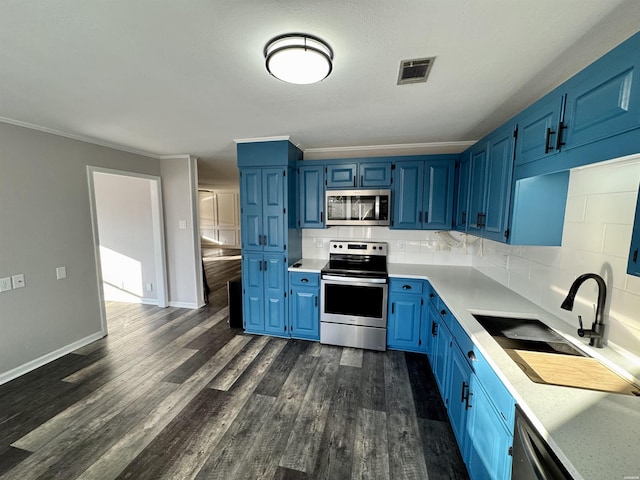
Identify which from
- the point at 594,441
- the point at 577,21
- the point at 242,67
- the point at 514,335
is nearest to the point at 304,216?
the point at 242,67

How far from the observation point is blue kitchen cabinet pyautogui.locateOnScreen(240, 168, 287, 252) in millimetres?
3152

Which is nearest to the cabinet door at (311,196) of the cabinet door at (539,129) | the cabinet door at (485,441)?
the cabinet door at (539,129)

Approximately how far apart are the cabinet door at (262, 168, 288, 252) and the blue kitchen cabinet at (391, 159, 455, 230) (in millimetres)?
1353

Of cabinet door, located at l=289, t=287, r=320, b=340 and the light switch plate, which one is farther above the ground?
the light switch plate

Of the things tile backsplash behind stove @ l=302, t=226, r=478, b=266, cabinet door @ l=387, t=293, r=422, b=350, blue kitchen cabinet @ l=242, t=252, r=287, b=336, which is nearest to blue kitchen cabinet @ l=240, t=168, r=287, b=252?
blue kitchen cabinet @ l=242, t=252, r=287, b=336

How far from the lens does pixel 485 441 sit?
133cm

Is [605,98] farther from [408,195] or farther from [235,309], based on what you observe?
[235,309]

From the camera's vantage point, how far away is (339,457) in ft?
5.72

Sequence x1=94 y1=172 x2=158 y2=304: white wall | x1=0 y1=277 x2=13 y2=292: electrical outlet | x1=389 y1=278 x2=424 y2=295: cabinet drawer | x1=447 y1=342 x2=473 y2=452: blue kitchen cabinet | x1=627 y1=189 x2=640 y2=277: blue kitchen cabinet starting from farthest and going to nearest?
x1=94 y1=172 x2=158 y2=304: white wall → x1=389 y1=278 x2=424 y2=295: cabinet drawer → x1=0 y1=277 x2=13 y2=292: electrical outlet → x1=447 y1=342 x2=473 y2=452: blue kitchen cabinet → x1=627 y1=189 x2=640 y2=277: blue kitchen cabinet

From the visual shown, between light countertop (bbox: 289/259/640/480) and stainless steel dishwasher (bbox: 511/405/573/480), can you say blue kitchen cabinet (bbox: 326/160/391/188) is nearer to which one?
light countertop (bbox: 289/259/640/480)

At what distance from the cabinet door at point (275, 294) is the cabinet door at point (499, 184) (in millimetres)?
2197

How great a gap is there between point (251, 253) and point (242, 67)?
219cm

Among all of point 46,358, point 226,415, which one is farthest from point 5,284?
point 226,415

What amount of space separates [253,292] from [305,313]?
0.74 metres
